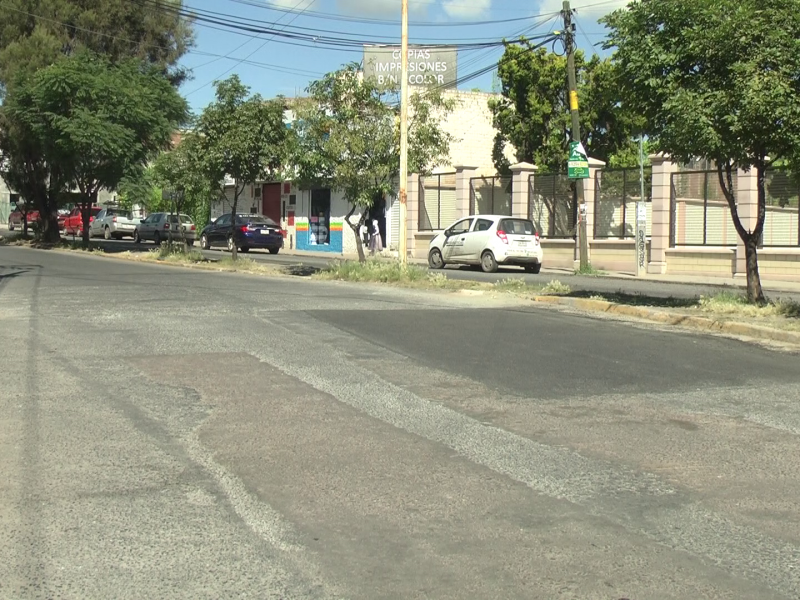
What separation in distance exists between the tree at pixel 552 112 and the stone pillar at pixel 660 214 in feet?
32.2

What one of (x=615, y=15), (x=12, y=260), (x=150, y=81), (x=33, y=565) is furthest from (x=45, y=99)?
(x=33, y=565)

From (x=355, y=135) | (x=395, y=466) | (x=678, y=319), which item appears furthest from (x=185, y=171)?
(x=395, y=466)

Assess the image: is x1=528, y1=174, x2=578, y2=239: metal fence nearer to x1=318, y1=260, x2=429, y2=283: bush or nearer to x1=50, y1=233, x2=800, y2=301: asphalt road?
x1=50, y1=233, x2=800, y2=301: asphalt road

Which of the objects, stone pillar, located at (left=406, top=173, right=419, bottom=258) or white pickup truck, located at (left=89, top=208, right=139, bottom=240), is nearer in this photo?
stone pillar, located at (left=406, top=173, right=419, bottom=258)

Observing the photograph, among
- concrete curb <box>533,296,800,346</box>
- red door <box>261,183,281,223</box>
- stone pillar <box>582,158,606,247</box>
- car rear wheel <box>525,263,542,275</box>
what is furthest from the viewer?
red door <box>261,183,281,223</box>

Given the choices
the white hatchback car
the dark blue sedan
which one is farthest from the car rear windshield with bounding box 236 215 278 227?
the white hatchback car

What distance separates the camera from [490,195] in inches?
1341

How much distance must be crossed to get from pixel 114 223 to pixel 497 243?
27.4 meters

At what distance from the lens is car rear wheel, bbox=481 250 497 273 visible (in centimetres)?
2522

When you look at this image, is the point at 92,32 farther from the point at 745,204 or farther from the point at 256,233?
the point at 745,204

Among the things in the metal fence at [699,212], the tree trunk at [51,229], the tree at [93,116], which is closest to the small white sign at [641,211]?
the metal fence at [699,212]

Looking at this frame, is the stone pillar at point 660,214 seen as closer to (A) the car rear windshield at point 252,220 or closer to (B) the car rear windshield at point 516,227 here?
(B) the car rear windshield at point 516,227

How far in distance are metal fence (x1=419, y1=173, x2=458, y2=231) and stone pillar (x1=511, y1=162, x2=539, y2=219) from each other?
159 inches

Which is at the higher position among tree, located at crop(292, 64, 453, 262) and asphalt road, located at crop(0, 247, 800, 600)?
tree, located at crop(292, 64, 453, 262)
